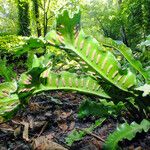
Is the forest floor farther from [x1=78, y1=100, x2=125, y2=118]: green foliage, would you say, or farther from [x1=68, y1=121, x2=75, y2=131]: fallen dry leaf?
[x1=78, y1=100, x2=125, y2=118]: green foliage

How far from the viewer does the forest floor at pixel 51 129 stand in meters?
1.92

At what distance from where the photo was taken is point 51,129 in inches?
91.0

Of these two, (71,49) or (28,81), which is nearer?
(28,81)

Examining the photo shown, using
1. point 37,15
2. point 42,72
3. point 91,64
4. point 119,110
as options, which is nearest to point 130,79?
point 91,64

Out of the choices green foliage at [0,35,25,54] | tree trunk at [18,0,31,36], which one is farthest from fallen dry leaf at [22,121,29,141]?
tree trunk at [18,0,31,36]

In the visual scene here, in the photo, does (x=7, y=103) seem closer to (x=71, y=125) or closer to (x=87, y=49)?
(x=87, y=49)

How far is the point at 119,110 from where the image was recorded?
211 cm

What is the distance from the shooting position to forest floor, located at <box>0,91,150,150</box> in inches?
75.5

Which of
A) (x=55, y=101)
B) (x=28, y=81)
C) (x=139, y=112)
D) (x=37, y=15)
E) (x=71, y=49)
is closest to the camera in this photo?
(x=28, y=81)

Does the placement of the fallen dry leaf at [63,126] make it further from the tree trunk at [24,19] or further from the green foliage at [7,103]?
the tree trunk at [24,19]

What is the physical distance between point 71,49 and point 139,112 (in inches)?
25.6

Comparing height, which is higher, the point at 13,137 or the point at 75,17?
the point at 75,17

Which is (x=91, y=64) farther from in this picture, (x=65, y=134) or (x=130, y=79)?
(x=65, y=134)

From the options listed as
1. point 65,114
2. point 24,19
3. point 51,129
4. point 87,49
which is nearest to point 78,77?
point 87,49
